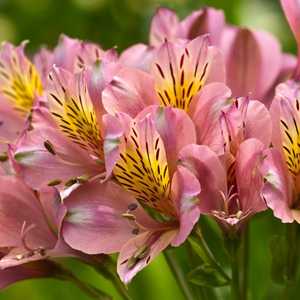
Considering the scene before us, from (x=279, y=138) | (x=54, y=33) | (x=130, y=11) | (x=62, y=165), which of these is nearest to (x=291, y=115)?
(x=279, y=138)

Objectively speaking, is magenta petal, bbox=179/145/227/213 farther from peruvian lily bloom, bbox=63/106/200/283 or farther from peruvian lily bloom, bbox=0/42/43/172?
peruvian lily bloom, bbox=0/42/43/172

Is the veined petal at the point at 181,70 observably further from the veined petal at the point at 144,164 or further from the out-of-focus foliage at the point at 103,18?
the out-of-focus foliage at the point at 103,18

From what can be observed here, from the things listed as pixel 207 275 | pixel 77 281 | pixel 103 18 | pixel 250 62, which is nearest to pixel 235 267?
pixel 207 275

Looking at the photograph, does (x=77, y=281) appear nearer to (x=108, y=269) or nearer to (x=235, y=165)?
(x=108, y=269)

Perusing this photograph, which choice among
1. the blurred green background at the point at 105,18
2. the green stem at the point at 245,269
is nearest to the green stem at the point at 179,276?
the green stem at the point at 245,269

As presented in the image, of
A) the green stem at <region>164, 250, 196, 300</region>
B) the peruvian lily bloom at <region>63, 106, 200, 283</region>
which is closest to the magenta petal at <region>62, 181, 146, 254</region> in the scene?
the peruvian lily bloom at <region>63, 106, 200, 283</region>

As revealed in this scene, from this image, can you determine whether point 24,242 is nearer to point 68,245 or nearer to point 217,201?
point 68,245
